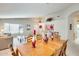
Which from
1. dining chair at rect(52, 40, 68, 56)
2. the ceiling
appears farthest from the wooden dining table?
the ceiling

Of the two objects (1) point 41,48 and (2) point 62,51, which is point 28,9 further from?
(2) point 62,51

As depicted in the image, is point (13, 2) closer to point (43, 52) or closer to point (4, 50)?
point (4, 50)

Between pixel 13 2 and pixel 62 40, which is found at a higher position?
pixel 13 2

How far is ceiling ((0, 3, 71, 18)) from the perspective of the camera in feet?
5.16

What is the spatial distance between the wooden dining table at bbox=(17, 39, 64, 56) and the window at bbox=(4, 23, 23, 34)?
0.17 metres

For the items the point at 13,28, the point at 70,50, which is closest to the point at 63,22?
the point at 70,50

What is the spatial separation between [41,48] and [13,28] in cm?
38

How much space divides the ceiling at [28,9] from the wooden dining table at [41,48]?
0.33 m

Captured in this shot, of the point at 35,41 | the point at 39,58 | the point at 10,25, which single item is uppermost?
the point at 10,25

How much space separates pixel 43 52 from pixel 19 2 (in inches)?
23.8

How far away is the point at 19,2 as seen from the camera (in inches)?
61.7

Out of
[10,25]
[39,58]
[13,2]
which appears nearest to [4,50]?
[10,25]

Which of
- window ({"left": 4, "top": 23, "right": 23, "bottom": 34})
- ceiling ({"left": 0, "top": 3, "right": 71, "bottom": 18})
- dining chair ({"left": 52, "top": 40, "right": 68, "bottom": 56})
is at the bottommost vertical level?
dining chair ({"left": 52, "top": 40, "right": 68, "bottom": 56})

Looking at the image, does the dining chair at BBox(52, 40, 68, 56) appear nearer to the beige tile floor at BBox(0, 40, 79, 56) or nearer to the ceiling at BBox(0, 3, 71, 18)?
the beige tile floor at BBox(0, 40, 79, 56)
